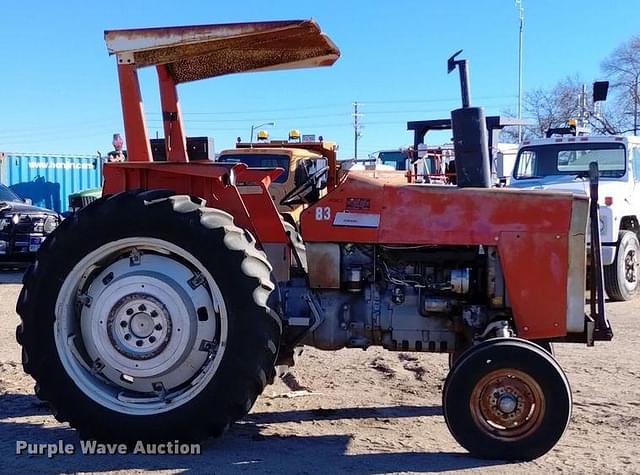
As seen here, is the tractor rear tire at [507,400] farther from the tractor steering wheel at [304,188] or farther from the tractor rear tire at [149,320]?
the tractor steering wheel at [304,188]

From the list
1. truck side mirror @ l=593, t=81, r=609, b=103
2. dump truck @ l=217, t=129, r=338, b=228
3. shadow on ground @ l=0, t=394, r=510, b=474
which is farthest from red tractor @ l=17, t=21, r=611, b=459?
truck side mirror @ l=593, t=81, r=609, b=103

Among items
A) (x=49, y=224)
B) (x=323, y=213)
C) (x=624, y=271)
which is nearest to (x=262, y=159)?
(x=49, y=224)

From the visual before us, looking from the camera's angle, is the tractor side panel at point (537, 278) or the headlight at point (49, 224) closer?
the tractor side panel at point (537, 278)

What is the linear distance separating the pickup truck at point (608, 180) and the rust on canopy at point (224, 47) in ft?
20.2

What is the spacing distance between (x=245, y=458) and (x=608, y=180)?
873cm

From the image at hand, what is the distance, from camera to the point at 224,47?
4637mm

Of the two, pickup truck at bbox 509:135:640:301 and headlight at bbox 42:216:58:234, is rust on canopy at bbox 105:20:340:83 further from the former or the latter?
headlight at bbox 42:216:58:234

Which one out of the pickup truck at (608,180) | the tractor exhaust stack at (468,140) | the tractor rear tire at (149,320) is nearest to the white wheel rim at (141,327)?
the tractor rear tire at (149,320)

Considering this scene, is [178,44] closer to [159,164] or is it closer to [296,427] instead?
[159,164]

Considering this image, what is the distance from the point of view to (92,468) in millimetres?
4059

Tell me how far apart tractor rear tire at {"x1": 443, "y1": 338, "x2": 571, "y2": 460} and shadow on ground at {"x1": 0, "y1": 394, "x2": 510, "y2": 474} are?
0.50ft

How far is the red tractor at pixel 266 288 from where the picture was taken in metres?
4.15

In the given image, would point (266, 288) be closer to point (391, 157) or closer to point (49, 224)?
point (49, 224)

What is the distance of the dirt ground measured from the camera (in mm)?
4102
